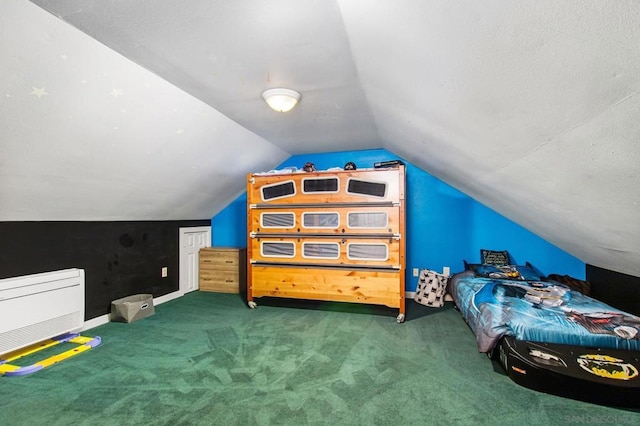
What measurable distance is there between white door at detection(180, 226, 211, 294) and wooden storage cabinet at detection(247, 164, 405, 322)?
1327mm

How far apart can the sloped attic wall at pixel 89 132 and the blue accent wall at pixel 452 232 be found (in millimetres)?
2400

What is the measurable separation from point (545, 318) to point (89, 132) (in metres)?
3.71

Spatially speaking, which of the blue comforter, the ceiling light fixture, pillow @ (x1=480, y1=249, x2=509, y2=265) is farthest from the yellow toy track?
pillow @ (x1=480, y1=249, x2=509, y2=265)

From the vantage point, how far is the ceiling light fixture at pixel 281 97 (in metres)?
2.32

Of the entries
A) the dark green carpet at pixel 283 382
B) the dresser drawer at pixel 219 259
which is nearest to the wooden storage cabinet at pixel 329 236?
the dark green carpet at pixel 283 382

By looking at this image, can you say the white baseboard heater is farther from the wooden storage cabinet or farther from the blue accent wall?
the blue accent wall

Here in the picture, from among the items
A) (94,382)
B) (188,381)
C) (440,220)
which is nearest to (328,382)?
(188,381)

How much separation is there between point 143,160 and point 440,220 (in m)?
3.77

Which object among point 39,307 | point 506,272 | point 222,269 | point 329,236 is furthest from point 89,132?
point 506,272

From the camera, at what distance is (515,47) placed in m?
1.05

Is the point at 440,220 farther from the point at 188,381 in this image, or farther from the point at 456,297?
the point at 188,381

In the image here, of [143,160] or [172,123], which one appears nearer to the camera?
[172,123]

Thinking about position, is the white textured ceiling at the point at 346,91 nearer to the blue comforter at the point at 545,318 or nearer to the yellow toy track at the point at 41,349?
the blue comforter at the point at 545,318

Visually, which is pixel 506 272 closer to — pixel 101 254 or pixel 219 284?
pixel 219 284
